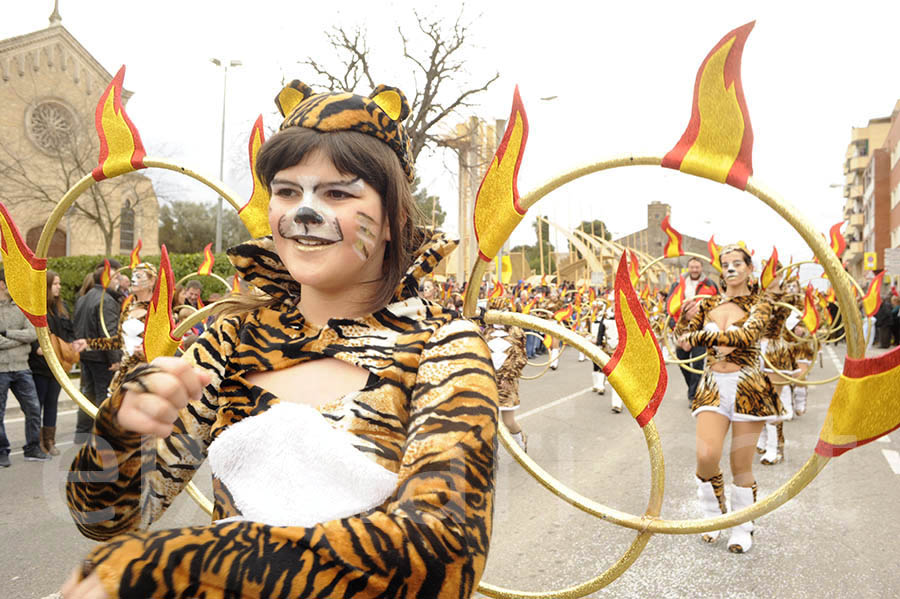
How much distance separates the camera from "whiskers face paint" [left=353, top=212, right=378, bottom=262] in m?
1.32

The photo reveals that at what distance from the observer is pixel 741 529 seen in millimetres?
4492

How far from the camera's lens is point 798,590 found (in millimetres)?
3873

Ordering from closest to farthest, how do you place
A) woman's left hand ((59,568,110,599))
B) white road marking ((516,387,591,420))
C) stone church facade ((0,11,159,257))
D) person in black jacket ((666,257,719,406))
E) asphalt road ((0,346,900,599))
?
woman's left hand ((59,568,110,599))
asphalt road ((0,346,900,599))
person in black jacket ((666,257,719,406))
white road marking ((516,387,591,420))
stone church facade ((0,11,159,257))

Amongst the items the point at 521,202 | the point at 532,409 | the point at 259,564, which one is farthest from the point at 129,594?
the point at 532,409

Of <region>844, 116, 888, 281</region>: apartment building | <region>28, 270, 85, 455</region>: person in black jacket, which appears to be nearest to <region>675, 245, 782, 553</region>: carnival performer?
<region>28, 270, 85, 455</region>: person in black jacket

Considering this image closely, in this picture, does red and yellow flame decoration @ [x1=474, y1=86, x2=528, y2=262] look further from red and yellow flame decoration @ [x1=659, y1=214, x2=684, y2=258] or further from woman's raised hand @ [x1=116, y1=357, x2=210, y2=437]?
red and yellow flame decoration @ [x1=659, y1=214, x2=684, y2=258]

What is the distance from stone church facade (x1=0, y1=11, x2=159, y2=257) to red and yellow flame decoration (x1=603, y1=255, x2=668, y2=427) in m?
22.5

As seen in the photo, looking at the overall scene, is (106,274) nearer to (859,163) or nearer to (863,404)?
(863,404)

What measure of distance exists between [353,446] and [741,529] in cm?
412

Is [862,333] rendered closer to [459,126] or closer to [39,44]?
[459,126]

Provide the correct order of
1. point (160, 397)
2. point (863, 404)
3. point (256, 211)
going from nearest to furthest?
1. point (160, 397)
2. point (863, 404)
3. point (256, 211)

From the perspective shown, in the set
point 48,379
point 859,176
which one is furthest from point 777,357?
point 859,176

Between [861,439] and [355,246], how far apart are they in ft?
3.94

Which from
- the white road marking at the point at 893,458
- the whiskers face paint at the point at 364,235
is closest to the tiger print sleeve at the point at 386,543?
the whiskers face paint at the point at 364,235
